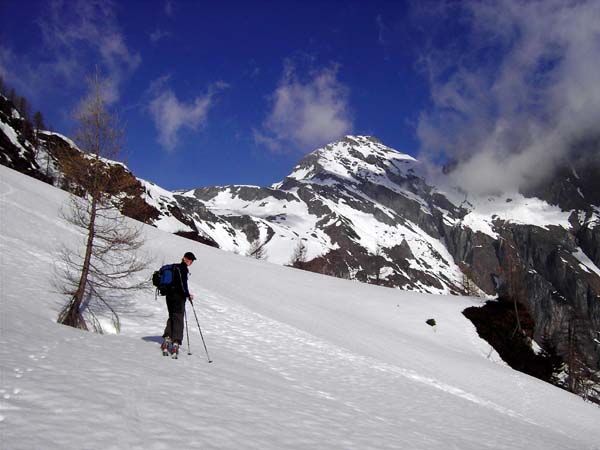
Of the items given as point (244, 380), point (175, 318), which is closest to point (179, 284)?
point (175, 318)

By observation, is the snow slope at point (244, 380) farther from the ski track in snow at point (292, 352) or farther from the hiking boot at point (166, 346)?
the hiking boot at point (166, 346)

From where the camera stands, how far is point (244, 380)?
10039 mm

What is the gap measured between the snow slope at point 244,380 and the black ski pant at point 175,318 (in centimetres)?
69

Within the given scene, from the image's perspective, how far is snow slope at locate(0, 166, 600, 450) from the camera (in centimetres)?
548

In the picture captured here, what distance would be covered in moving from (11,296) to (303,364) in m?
11.1

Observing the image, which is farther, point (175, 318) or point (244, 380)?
point (175, 318)

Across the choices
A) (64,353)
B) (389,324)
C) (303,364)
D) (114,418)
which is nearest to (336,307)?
(389,324)

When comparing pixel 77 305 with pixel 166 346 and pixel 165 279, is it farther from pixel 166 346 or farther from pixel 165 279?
pixel 165 279

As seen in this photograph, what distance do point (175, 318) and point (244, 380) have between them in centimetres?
265

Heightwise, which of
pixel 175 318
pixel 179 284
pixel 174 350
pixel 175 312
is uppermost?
pixel 179 284

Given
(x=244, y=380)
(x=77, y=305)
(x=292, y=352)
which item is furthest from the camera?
(x=292, y=352)

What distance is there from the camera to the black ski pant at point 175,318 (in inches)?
421

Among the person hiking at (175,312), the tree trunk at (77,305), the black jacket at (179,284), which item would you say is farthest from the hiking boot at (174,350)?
the tree trunk at (77,305)

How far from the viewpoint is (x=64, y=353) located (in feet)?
27.1
